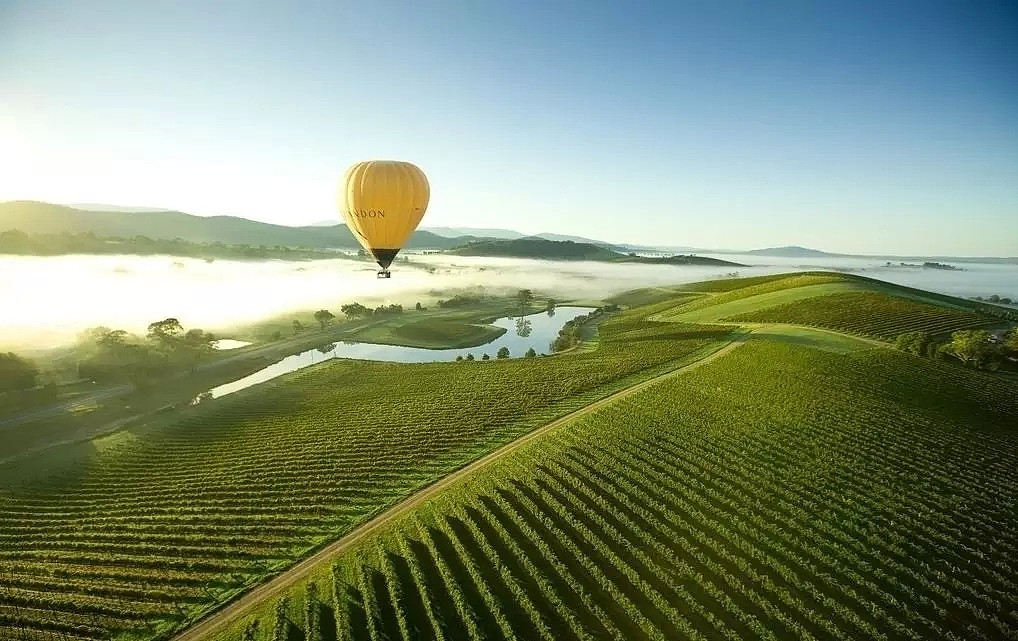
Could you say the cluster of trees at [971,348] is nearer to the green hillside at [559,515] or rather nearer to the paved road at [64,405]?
the green hillside at [559,515]

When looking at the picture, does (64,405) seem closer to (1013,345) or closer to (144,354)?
(144,354)

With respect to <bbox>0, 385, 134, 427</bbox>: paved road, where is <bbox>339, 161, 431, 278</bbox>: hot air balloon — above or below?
above

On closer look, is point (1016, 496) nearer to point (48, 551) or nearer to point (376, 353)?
point (48, 551)

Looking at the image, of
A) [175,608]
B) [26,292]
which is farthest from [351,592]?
[26,292]

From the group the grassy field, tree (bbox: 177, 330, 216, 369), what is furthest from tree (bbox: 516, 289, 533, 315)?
tree (bbox: 177, 330, 216, 369)

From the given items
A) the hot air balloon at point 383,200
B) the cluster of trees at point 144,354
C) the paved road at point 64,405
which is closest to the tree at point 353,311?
the cluster of trees at point 144,354

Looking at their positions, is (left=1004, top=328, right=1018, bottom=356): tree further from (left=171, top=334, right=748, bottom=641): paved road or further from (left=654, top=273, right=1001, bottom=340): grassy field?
(left=171, top=334, right=748, bottom=641): paved road

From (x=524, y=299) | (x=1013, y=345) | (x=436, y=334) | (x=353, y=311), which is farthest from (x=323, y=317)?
(x=1013, y=345)
